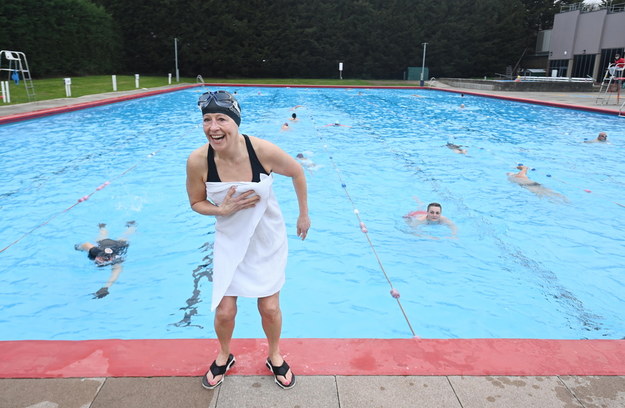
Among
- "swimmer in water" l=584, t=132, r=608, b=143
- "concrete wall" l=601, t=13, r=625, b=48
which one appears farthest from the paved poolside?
"concrete wall" l=601, t=13, r=625, b=48

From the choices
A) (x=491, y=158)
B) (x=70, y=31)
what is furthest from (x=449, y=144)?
(x=70, y=31)

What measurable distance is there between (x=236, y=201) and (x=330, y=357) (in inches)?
46.2

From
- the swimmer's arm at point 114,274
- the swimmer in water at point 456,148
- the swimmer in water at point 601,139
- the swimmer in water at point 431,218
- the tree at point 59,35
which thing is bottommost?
the swimmer's arm at point 114,274

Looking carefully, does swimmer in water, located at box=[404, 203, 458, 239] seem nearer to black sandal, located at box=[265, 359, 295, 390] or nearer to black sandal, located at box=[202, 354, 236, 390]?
black sandal, located at box=[265, 359, 295, 390]

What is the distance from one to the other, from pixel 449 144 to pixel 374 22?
35018 mm

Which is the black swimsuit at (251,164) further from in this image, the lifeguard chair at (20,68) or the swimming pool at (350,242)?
the lifeguard chair at (20,68)

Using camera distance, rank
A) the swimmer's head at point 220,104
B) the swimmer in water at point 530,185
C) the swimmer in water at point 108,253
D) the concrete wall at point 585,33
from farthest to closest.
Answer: the concrete wall at point 585,33, the swimmer in water at point 530,185, the swimmer in water at point 108,253, the swimmer's head at point 220,104

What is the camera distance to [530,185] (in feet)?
30.4

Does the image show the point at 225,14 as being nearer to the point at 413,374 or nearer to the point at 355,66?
the point at 355,66

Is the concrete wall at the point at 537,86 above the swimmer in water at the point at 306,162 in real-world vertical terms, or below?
above

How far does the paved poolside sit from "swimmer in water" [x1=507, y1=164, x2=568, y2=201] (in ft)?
21.2

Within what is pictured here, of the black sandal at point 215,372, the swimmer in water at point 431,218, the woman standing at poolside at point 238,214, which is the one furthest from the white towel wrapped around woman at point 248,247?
the swimmer in water at point 431,218

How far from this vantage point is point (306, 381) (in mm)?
2533

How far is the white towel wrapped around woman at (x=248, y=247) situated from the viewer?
7.91ft
